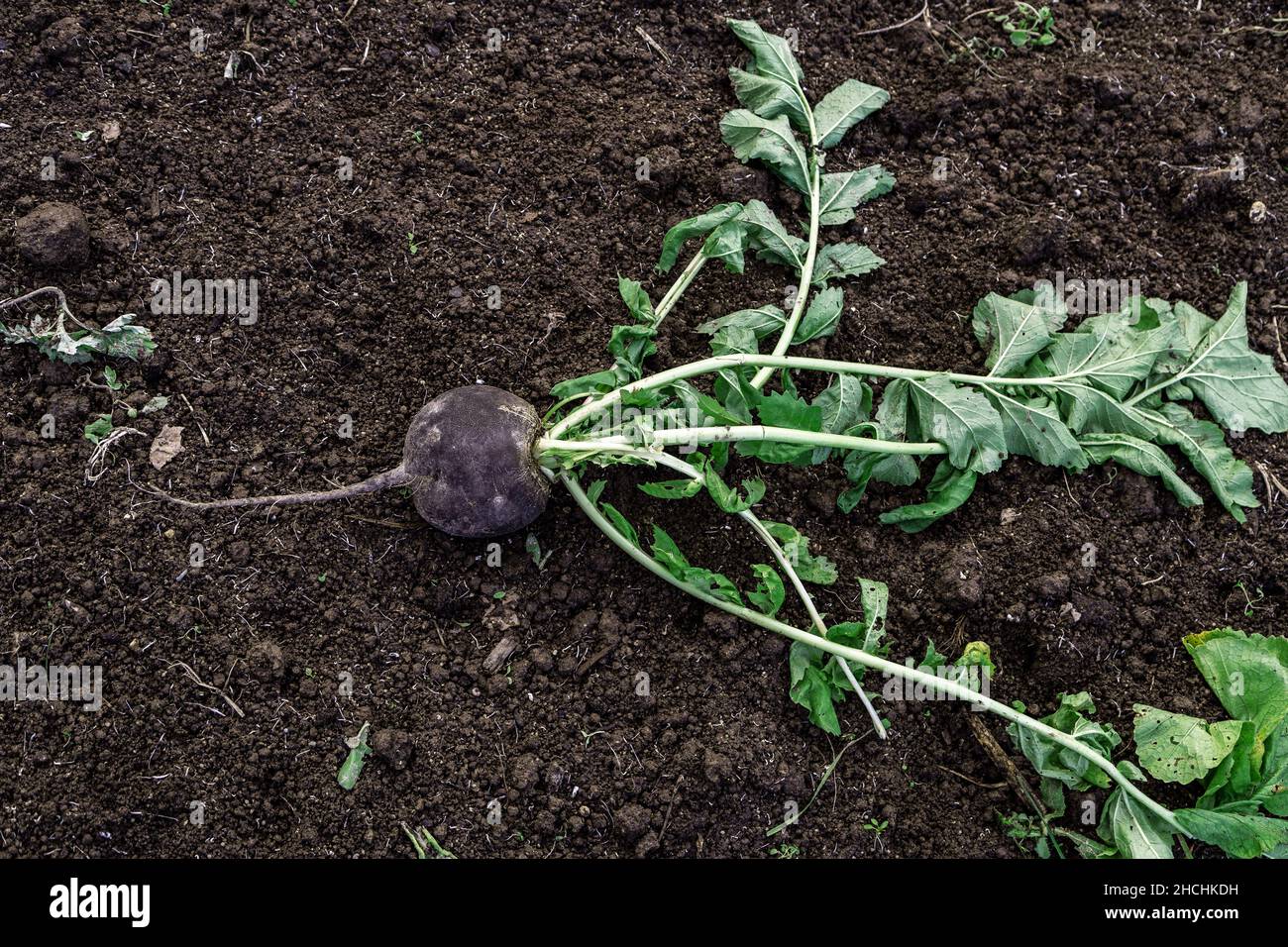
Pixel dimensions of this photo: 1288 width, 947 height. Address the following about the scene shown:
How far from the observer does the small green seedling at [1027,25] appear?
410 centimetres

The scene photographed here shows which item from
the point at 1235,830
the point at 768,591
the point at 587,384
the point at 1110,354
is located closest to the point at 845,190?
the point at 1110,354

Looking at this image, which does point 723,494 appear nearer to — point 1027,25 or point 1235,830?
point 1235,830

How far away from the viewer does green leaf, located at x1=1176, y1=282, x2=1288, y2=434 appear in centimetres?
364

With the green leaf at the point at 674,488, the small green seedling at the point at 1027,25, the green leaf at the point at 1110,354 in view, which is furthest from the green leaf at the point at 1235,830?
the small green seedling at the point at 1027,25

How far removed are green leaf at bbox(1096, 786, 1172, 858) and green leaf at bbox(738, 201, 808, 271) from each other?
2.14 m

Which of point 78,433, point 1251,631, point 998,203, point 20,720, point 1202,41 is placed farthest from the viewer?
point 1202,41

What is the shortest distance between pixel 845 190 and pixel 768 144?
1.16 feet

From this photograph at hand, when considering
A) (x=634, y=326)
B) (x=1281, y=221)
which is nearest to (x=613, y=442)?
(x=634, y=326)

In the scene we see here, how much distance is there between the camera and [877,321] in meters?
3.72

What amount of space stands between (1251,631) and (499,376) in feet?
9.45

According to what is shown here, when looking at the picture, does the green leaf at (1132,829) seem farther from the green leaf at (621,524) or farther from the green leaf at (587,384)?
the green leaf at (587,384)

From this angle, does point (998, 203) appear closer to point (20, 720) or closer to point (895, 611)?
point (895, 611)

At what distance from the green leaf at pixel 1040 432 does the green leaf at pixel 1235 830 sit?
3.96 ft

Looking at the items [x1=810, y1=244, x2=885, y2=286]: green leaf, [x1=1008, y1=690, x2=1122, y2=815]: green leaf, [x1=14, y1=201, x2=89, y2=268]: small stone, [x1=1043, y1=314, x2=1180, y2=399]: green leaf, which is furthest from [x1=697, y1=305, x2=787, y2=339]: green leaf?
[x1=14, y1=201, x2=89, y2=268]: small stone
